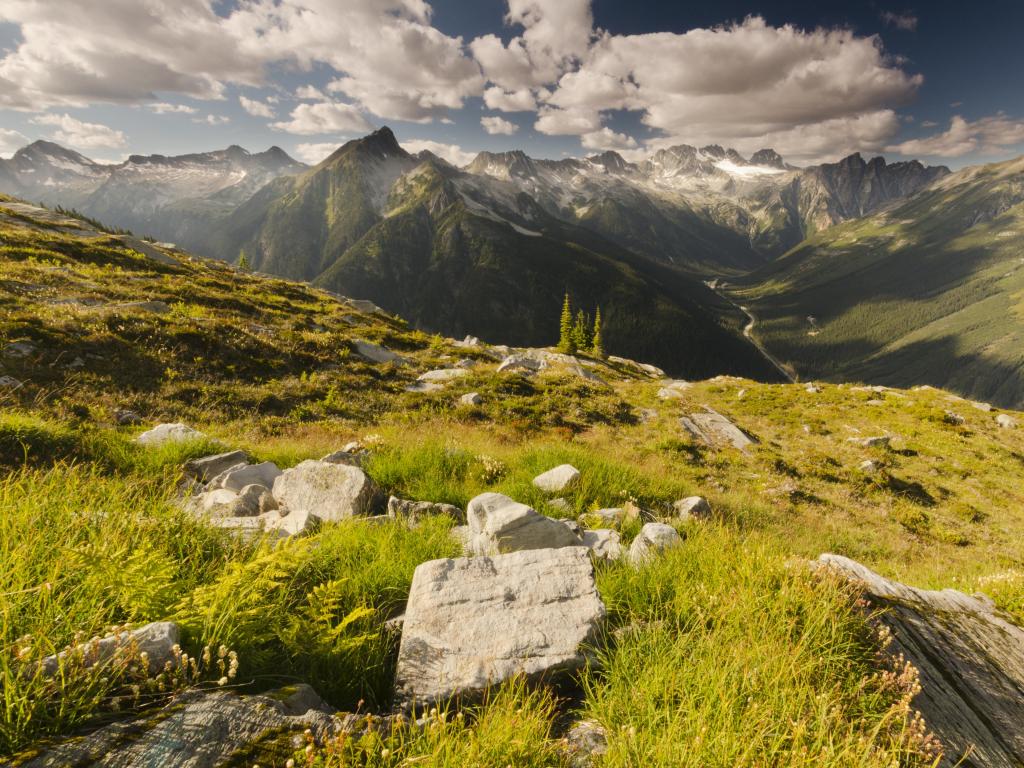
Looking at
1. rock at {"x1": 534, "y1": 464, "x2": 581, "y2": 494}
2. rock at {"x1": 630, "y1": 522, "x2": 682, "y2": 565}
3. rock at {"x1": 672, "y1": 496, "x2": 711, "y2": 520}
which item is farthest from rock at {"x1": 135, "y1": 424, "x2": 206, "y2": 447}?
rock at {"x1": 672, "y1": 496, "x2": 711, "y2": 520}

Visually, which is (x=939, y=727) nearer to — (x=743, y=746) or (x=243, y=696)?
(x=743, y=746)

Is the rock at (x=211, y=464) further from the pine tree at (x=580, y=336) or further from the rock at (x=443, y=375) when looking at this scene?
the pine tree at (x=580, y=336)

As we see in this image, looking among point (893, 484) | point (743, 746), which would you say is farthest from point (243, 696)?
point (893, 484)

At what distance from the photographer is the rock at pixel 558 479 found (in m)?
8.83

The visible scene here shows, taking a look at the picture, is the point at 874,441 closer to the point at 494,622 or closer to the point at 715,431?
the point at 715,431

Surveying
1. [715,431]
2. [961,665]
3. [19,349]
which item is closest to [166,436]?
[19,349]

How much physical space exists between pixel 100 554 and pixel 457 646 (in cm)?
286

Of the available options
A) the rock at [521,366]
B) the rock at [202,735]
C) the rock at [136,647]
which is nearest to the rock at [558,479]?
the rock at [202,735]

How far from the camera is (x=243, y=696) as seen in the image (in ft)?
9.13

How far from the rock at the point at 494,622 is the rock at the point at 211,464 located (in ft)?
21.4

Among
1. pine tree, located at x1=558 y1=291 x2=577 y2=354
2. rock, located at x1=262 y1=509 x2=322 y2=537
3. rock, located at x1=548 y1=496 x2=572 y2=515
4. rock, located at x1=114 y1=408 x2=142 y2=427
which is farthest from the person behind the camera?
pine tree, located at x1=558 y1=291 x2=577 y2=354

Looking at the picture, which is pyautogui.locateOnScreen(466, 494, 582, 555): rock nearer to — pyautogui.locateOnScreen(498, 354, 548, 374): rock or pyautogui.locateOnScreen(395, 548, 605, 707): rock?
pyautogui.locateOnScreen(395, 548, 605, 707): rock

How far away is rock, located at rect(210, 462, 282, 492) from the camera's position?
8.07 meters

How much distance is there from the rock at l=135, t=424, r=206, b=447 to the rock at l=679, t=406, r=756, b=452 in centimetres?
2050
